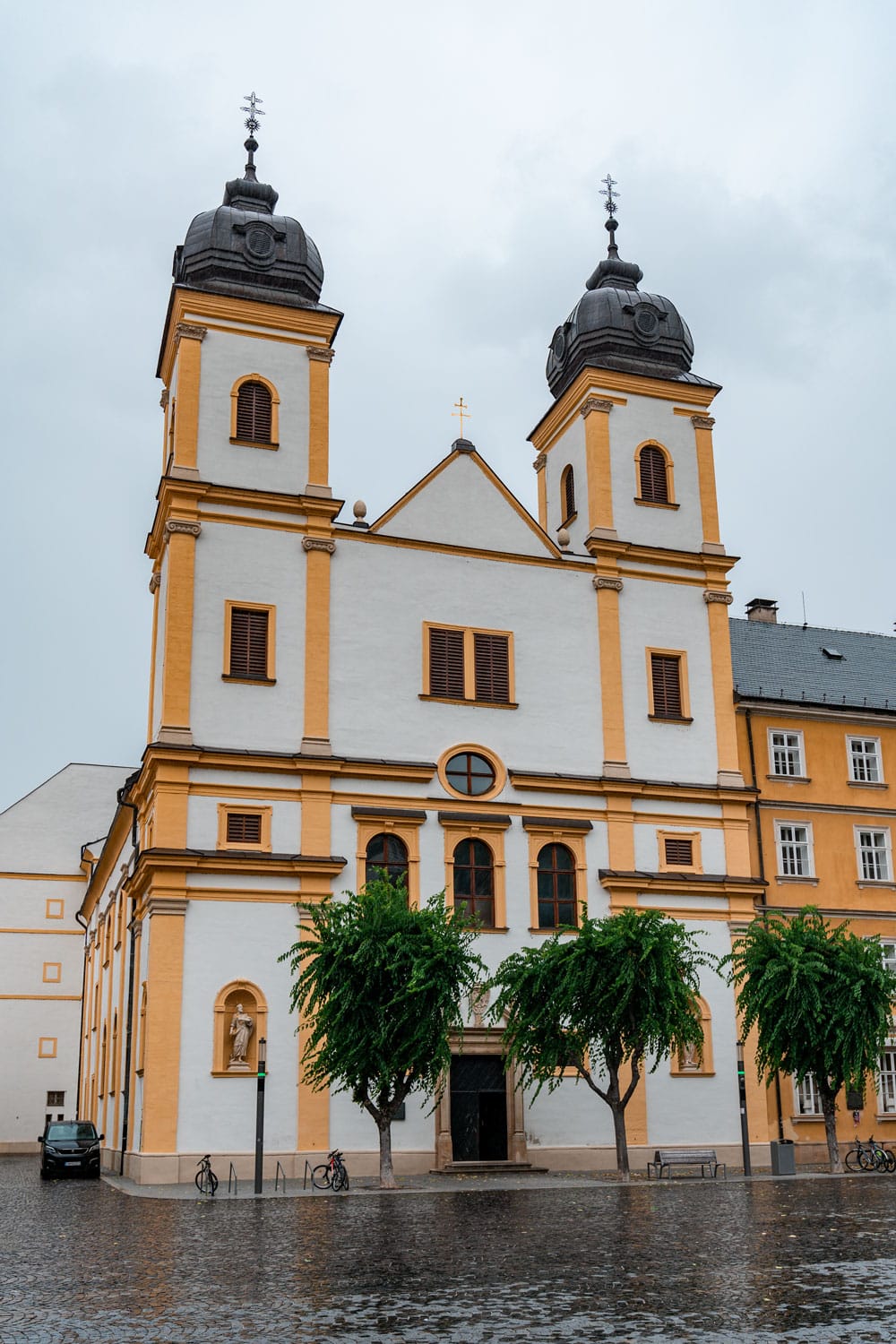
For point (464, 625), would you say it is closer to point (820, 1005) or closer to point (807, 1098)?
point (820, 1005)

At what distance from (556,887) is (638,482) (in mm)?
12358

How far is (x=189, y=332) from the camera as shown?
37.2 meters

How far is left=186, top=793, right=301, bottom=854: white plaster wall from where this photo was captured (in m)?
33.2

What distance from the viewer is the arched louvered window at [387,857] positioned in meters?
34.5

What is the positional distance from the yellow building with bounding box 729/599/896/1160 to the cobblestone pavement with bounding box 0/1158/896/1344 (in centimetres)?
1335

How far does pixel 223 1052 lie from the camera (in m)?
31.8

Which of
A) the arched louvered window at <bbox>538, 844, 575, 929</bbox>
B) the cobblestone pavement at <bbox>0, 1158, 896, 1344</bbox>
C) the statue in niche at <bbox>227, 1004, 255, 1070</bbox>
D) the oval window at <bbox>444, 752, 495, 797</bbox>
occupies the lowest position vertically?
the cobblestone pavement at <bbox>0, 1158, 896, 1344</bbox>

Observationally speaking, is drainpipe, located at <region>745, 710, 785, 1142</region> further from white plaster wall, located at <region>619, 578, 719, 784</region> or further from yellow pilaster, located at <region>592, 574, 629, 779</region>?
yellow pilaster, located at <region>592, 574, 629, 779</region>

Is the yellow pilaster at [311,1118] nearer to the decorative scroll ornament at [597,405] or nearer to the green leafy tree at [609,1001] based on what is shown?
the green leafy tree at [609,1001]

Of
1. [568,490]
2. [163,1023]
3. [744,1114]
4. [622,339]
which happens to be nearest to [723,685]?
[568,490]

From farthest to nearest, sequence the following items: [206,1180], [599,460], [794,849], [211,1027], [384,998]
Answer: [599,460] → [794,849] → [211,1027] → [384,998] → [206,1180]

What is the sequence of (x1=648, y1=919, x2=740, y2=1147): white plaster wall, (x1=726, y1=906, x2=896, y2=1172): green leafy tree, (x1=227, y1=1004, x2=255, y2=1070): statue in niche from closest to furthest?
(x1=227, y1=1004, x2=255, y2=1070): statue in niche < (x1=726, y1=906, x2=896, y2=1172): green leafy tree < (x1=648, y1=919, x2=740, y2=1147): white plaster wall

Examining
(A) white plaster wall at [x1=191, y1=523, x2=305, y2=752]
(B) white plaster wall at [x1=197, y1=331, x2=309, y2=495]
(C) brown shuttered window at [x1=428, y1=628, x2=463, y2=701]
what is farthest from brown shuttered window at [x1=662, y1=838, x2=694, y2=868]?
(B) white plaster wall at [x1=197, y1=331, x2=309, y2=495]

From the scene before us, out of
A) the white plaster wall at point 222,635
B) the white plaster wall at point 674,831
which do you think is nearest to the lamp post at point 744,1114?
the white plaster wall at point 674,831
